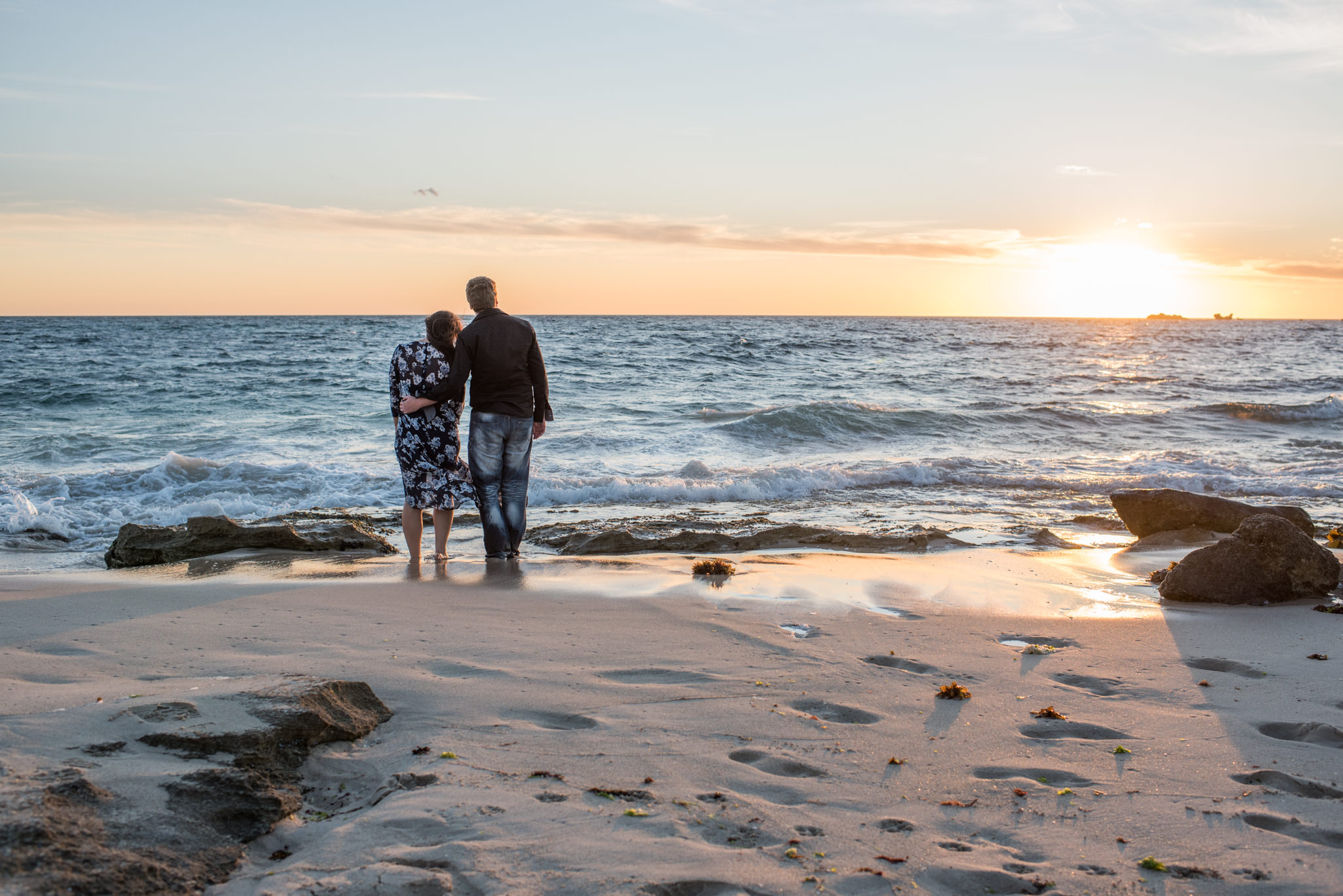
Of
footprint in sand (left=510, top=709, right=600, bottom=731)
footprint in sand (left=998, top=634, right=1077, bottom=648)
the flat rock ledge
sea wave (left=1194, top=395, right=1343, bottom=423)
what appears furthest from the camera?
sea wave (left=1194, top=395, right=1343, bottom=423)

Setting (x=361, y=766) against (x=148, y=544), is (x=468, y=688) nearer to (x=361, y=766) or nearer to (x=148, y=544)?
(x=361, y=766)

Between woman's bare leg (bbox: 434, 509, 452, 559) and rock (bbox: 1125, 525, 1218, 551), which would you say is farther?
rock (bbox: 1125, 525, 1218, 551)

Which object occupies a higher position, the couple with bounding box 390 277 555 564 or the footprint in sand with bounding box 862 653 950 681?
the couple with bounding box 390 277 555 564

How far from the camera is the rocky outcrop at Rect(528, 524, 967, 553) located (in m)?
6.44

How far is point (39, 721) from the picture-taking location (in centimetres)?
234

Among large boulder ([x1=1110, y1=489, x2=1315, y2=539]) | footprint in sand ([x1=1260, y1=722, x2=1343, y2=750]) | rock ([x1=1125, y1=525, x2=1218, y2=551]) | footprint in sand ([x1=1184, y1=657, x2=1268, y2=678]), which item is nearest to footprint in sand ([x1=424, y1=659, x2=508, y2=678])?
footprint in sand ([x1=1260, y1=722, x2=1343, y2=750])

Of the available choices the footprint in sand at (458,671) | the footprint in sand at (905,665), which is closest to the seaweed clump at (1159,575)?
the footprint in sand at (905,665)

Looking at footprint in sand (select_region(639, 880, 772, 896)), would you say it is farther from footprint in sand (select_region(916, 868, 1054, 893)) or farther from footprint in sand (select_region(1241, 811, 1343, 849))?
footprint in sand (select_region(1241, 811, 1343, 849))

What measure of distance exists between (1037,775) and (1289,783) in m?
0.71

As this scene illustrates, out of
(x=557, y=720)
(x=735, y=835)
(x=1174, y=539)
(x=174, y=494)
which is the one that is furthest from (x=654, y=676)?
(x=174, y=494)

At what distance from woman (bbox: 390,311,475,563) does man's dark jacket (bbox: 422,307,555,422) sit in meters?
0.12

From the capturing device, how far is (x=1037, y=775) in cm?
255

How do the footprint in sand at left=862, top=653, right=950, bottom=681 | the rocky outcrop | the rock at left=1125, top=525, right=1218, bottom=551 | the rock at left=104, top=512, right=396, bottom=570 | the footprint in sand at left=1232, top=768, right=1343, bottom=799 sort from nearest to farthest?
1. the footprint in sand at left=1232, top=768, right=1343, bottom=799
2. the footprint in sand at left=862, top=653, right=950, bottom=681
3. the rock at left=104, top=512, right=396, bottom=570
4. the rocky outcrop
5. the rock at left=1125, top=525, right=1218, bottom=551

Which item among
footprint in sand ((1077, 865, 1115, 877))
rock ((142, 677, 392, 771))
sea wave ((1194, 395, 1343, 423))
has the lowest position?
footprint in sand ((1077, 865, 1115, 877))
